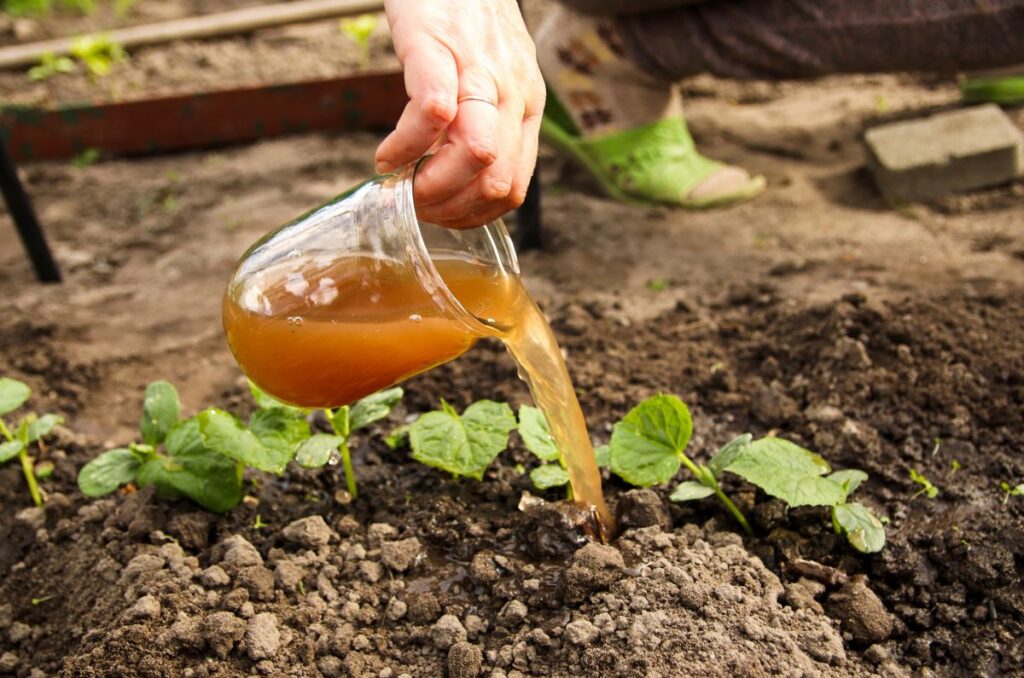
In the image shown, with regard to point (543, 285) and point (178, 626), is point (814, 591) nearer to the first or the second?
point (178, 626)

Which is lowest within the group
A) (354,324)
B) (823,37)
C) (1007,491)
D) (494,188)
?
(1007,491)

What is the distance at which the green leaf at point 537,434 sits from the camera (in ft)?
6.39

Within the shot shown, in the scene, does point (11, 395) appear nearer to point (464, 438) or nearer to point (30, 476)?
point (30, 476)

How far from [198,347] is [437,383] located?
704 millimetres

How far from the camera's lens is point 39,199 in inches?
141

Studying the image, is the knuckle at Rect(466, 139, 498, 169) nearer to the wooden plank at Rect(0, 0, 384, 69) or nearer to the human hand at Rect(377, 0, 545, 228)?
the human hand at Rect(377, 0, 545, 228)

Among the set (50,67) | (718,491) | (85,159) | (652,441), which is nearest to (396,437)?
(652,441)

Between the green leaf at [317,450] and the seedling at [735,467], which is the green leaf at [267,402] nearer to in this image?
the green leaf at [317,450]

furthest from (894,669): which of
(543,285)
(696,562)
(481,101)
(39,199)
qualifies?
(39,199)

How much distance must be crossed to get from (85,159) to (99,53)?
0.71m

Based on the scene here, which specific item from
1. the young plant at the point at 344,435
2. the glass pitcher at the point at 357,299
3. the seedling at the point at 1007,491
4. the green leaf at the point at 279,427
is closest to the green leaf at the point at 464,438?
the young plant at the point at 344,435

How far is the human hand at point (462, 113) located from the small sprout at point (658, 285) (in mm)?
1167

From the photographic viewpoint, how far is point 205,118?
3.75 metres

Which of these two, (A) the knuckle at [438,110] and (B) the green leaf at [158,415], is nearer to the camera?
(A) the knuckle at [438,110]
